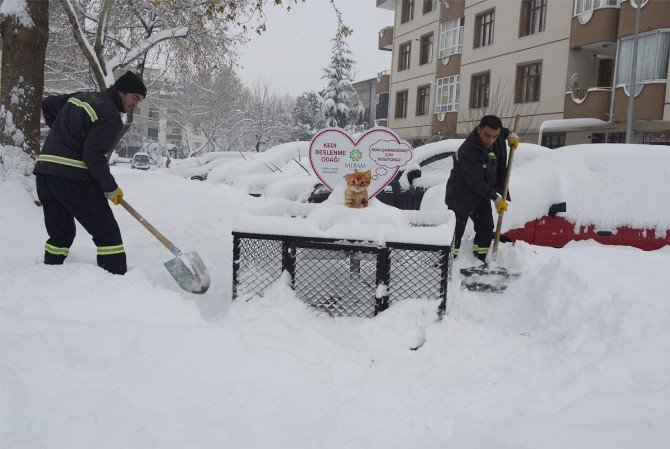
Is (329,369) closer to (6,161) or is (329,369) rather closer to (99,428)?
(99,428)

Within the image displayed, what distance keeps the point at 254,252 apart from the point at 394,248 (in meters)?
1.04

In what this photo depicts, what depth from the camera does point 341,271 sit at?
3861 millimetres

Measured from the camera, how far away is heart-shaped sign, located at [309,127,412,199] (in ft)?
15.7

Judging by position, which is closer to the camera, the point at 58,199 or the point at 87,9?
the point at 58,199

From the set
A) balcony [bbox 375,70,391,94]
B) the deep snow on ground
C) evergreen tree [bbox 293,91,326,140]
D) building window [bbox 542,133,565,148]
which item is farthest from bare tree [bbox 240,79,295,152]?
the deep snow on ground

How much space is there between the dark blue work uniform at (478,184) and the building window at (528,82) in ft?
48.7

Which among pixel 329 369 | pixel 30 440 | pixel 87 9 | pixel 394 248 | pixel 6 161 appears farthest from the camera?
pixel 87 9

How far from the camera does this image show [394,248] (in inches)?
141

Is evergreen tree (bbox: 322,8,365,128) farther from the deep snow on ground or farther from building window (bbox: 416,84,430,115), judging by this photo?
the deep snow on ground

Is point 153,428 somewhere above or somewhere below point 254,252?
Result: below

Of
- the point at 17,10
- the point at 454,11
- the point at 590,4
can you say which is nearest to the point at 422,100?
the point at 454,11

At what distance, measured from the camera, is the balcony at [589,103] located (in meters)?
15.5

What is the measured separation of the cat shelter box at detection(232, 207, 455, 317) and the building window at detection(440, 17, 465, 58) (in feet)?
70.1

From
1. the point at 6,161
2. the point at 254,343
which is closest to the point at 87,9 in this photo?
the point at 6,161
